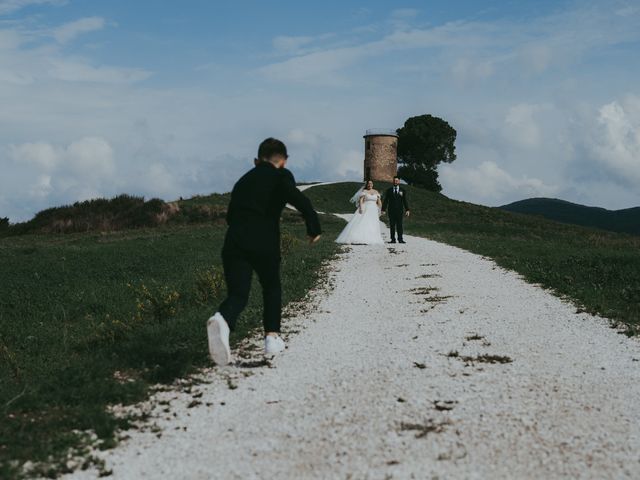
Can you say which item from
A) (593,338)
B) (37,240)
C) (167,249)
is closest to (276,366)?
(593,338)

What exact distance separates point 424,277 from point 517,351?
23.1 ft

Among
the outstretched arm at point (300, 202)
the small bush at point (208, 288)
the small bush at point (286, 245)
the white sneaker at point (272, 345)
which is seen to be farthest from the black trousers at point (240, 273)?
the small bush at point (286, 245)

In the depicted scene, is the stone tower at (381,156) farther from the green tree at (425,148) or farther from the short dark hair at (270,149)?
the short dark hair at (270,149)

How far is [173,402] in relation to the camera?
6.00 meters

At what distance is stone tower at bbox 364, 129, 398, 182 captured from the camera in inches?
3275

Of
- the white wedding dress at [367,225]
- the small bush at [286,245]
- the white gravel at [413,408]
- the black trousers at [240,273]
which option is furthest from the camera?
the white wedding dress at [367,225]

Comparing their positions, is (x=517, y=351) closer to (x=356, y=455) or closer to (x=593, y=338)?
(x=593, y=338)

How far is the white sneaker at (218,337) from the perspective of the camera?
21.4 ft

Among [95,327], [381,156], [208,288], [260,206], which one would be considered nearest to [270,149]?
[260,206]

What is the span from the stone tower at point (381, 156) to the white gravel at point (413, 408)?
243 ft

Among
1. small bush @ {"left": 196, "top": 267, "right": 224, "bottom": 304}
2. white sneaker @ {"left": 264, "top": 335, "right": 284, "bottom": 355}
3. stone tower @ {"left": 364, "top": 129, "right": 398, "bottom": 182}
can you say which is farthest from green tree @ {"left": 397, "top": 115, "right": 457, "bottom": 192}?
white sneaker @ {"left": 264, "top": 335, "right": 284, "bottom": 355}

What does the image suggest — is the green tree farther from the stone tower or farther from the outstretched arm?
the outstretched arm

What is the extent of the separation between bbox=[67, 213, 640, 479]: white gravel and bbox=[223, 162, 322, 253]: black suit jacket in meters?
1.47

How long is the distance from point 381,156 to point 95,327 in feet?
244
